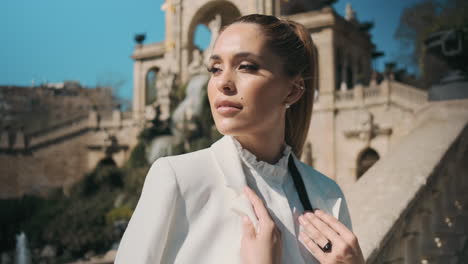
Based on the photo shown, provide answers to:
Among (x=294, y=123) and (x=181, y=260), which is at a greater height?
(x=294, y=123)

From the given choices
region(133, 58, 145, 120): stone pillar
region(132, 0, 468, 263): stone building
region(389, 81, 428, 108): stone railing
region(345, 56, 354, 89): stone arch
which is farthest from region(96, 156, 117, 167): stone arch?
region(389, 81, 428, 108): stone railing

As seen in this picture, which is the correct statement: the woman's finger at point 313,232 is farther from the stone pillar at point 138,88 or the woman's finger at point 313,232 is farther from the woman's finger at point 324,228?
the stone pillar at point 138,88

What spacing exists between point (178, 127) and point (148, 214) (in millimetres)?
18875

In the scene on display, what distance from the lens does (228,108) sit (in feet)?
5.51

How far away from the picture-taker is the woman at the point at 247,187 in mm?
1512

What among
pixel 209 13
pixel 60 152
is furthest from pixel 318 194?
pixel 209 13

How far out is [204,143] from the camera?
1934cm

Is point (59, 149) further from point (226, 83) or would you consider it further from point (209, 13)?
point (226, 83)

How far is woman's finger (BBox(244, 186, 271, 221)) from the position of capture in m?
1.57

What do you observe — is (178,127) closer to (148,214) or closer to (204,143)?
(204,143)

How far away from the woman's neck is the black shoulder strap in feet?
0.29

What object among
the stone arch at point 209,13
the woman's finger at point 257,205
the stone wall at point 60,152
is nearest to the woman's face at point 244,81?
the woman's finger at point 257,205

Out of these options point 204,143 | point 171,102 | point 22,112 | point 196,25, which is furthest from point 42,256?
point 22,112

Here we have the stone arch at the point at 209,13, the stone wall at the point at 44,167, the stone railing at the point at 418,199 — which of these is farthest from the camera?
the stone arch at the point at 209,13
